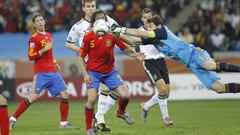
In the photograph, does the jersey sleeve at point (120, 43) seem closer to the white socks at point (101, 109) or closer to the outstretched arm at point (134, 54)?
the outstretched arm at point (134, 54)

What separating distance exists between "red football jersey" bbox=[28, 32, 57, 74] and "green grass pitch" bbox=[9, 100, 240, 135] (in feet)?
4.20

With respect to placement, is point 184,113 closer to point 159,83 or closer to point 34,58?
point 159,83

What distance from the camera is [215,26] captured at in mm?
27750

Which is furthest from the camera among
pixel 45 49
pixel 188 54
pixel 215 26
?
pixel 215 26

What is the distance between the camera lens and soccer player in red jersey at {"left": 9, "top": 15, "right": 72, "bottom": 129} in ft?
48.2

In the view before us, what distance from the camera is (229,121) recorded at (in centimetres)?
1546

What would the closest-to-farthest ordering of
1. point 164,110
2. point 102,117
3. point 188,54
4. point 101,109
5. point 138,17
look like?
point 188,54 → point 102,117 → point 101,109 → point 164,110 → point 138,17

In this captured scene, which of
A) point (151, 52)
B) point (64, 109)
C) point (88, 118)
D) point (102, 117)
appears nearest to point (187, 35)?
point (151, 52)

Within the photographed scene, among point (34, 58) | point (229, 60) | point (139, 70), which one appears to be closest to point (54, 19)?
point (139, 70)

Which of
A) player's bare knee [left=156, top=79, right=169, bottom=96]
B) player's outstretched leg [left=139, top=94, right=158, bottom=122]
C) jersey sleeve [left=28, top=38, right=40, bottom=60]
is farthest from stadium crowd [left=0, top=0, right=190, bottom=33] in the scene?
jersey sleeve [left=28, top=38, right=40, bottom=60]

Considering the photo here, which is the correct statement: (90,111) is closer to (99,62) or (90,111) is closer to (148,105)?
(99,62)

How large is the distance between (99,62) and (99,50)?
24 cm

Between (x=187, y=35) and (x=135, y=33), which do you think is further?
(x=187, y=35)

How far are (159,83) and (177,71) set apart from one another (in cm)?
1055
